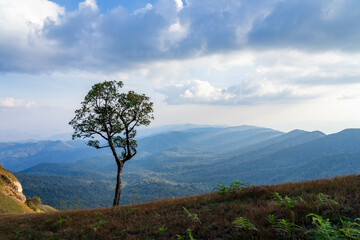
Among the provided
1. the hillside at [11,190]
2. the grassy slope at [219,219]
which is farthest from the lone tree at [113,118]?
the hillside at [11,190]

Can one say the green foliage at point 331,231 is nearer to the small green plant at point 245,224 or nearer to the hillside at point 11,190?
the small green plant at point 245,224

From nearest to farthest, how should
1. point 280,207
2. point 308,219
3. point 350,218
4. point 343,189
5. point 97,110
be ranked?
1. point 350,218
2. point 308,219
3. point 280,207
4. point 343,189
5. point 97,110

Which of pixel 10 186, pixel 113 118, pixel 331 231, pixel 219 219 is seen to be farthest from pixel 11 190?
pixel 331 231

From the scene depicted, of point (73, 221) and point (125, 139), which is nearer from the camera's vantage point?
point (73, 221)

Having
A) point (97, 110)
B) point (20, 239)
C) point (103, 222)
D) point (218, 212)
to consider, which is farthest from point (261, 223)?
point (97, 110)

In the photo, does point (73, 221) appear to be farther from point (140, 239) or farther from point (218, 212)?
point (218, 212)

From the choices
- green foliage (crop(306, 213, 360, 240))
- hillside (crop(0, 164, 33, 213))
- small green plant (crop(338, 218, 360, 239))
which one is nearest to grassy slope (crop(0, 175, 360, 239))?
green foliage (crop(306, 213, 360, 240))

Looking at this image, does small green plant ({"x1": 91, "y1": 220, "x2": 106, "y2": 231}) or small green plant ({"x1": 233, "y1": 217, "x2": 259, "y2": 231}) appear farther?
small green plant ({"x1": 91, "y1": 220, "x2": 106, "y2": 231})

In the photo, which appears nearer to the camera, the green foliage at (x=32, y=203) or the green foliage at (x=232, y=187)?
the green foliage at (x=232, y=187)

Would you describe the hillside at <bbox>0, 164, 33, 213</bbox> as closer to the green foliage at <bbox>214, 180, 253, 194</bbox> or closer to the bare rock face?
the bare rock face

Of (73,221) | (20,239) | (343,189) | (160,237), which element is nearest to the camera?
(160,237)

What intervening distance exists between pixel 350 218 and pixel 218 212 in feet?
17.5

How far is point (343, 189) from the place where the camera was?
9.77 m

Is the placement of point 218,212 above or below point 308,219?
below
